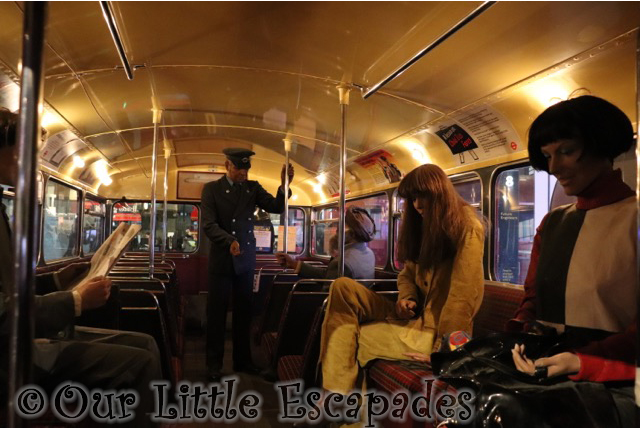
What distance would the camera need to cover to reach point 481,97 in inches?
141

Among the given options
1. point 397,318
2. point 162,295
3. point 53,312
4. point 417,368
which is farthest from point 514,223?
point 53,312

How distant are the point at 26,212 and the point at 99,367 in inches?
49.1

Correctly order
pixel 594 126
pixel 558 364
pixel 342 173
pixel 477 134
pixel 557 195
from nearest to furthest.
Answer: pixel 558 364 → pixel 594 126 → pixel 557 195 → pixel 342 173 → pixel 477 134

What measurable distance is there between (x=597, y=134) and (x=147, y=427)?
2016 millimetres

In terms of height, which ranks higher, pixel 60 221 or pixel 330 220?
pixel 330 220

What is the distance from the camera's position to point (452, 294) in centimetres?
244

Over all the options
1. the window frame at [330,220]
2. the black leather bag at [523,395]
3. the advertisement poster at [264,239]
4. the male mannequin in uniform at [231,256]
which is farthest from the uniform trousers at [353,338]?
the advertisement poster at [264,239]

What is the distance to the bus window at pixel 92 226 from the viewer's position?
7148 millimetres

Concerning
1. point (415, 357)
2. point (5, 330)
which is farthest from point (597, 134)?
point (5, 330)

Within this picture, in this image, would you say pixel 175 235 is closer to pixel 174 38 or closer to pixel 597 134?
pixel 174 38

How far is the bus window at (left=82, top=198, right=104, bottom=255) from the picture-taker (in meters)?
7.15

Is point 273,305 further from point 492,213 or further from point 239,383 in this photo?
point 492,213

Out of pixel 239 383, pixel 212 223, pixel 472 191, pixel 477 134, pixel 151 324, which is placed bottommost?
pixel 239 383

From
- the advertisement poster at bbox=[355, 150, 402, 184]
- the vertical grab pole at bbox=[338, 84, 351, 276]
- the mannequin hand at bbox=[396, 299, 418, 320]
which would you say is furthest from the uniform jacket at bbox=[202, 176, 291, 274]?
the advertisement poster at bbox=[355, 150, 402, 184]
